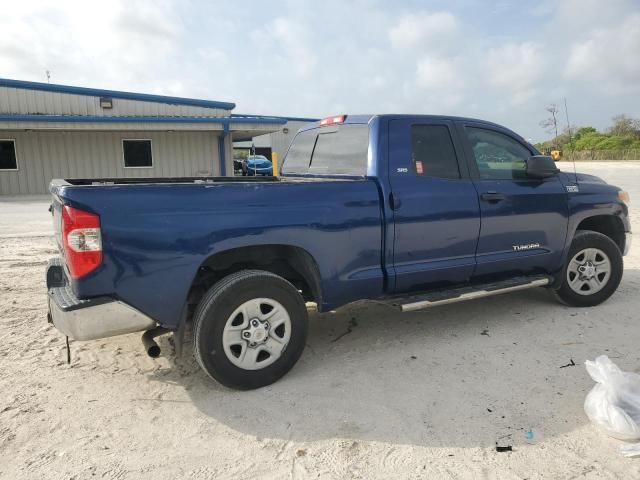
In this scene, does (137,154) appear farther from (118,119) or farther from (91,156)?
(118,119)

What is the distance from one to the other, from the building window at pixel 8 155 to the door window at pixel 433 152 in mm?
17862

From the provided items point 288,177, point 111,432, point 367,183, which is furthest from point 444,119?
point 111,432

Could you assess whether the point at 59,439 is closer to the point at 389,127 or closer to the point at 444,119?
the point at 389,127

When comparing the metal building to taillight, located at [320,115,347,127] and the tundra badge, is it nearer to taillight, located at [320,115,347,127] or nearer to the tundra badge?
taillight, located at [320,115,347,127]

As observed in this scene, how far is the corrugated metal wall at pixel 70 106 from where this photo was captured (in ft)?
56.9

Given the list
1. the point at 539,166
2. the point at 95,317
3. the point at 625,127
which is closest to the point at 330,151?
the point at 539,166

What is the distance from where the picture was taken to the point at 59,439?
288 cm

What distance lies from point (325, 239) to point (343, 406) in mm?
1130

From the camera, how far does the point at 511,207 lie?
448 centimetres

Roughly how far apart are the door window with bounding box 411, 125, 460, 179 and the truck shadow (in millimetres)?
1432

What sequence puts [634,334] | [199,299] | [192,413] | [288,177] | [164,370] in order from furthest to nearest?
[288,177]
[634,334]
[164,370]
[199,299]
[192,413]

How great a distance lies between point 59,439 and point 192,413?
746 millimetres

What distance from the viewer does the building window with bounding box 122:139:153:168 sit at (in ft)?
62.0

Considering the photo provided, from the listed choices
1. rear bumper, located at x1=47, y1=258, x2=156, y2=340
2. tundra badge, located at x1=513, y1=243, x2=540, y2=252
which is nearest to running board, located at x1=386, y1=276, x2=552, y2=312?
tundra badge, located at x1=513, y1=243, x2=540, y2=252
